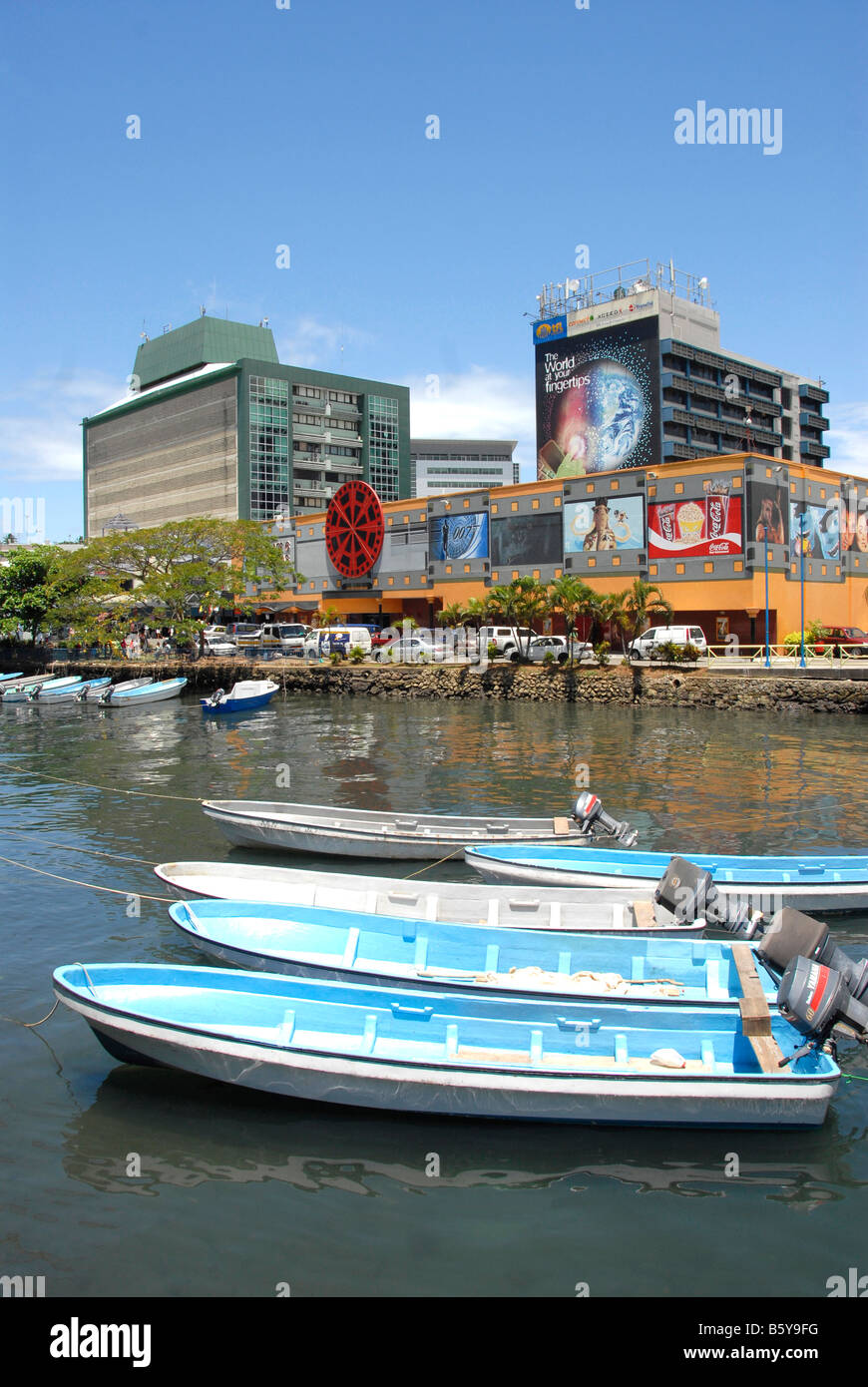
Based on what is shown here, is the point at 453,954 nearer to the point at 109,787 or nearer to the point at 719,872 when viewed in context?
the point at 719,872

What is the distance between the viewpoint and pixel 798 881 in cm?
1379

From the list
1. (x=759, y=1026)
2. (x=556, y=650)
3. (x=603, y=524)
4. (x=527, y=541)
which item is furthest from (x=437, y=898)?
(x=527, y=541)

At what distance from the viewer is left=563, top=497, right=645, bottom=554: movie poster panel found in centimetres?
5366

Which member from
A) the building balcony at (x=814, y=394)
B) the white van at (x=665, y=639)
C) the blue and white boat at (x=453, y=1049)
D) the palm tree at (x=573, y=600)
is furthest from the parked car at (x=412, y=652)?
the building balcony at (x=814, y=394)

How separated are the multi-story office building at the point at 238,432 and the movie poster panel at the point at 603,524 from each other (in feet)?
177

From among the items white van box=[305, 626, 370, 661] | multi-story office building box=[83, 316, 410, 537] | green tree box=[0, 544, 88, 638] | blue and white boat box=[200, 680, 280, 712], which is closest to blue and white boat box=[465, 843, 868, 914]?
blue and white boat box=[200, 680, 280, 712]

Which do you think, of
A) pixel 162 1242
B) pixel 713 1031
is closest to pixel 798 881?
pixel 713 1031

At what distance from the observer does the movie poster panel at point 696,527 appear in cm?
4988

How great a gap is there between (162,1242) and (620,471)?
51842 millimetres

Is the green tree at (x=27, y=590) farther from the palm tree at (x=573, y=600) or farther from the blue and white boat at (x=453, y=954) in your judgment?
the blue and white boat at (x=453, y=954)

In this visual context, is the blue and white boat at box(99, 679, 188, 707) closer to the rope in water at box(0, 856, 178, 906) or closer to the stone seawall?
the stone seawall

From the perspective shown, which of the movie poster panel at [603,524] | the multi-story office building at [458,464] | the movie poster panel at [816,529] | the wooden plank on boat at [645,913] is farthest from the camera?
the multi-story office building at [458,464]

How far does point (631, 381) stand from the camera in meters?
95.6
